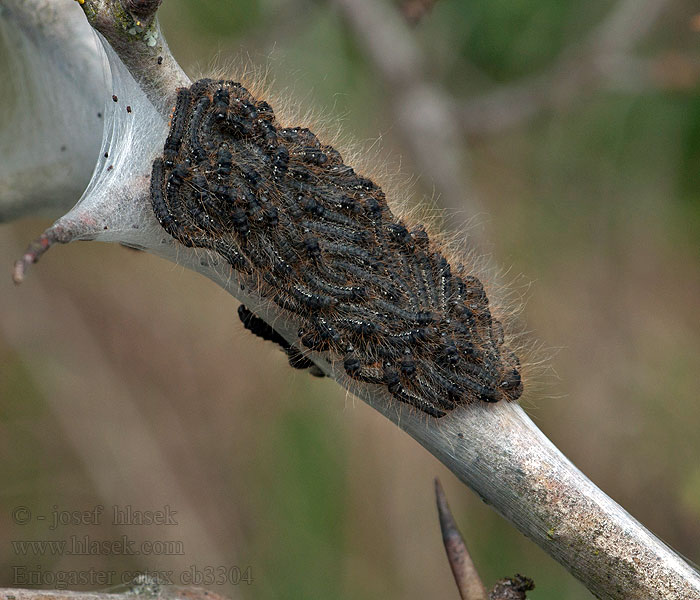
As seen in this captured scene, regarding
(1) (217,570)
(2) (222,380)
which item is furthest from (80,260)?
(1) (217,570)

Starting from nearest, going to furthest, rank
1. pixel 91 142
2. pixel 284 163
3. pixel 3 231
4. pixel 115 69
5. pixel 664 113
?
1. pixel 284 163
2. pixel 115 69
3. pixel 91 142
4. pixel 3 231
5. pixel 664 113

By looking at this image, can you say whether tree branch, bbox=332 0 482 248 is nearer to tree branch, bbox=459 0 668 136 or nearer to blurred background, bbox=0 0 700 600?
blurred background, bbox=0 0 700 600

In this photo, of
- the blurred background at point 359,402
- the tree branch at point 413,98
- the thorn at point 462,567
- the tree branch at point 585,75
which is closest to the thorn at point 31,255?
the thorn at point 462,567

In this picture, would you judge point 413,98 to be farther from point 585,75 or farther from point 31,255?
point 31,255

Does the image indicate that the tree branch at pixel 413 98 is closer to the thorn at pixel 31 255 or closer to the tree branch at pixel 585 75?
the tree branch at pixel 585 75

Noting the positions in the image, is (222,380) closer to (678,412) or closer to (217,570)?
(217,570)

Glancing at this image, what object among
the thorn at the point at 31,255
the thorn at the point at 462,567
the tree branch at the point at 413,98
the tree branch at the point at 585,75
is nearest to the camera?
the thorn at the point at 31,255

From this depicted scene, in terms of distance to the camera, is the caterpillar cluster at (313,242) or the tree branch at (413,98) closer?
the caterpillar cluster at (313,242)
